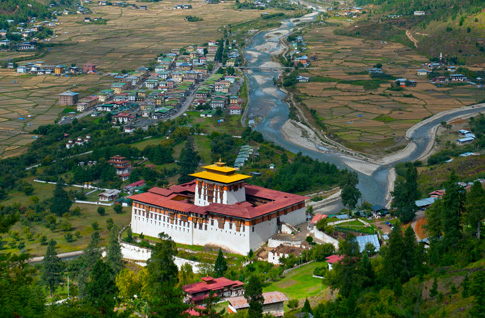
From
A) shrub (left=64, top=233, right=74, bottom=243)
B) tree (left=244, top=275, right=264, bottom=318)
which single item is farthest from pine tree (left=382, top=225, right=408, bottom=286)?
shrub (left=64, top=233, right=74, bottom=243)

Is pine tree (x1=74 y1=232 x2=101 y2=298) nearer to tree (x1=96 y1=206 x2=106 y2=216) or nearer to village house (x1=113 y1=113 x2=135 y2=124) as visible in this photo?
tree (x1=96 y1=206 x2=106 y2=216)

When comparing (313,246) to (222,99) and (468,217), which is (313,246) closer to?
(468,217)

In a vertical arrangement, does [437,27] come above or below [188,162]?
above

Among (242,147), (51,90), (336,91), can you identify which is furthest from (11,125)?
(336,91)

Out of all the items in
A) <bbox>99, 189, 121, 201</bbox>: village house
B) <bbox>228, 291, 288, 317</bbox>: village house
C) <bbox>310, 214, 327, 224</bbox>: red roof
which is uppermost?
<bbox>228, 291, 288, 317</bbox>: village house

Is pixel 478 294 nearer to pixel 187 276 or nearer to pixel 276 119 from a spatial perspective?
pixel 187 276

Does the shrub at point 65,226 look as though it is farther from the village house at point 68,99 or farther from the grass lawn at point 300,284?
the village house at point 68,99

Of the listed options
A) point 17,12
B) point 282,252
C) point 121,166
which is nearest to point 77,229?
point 121,166
